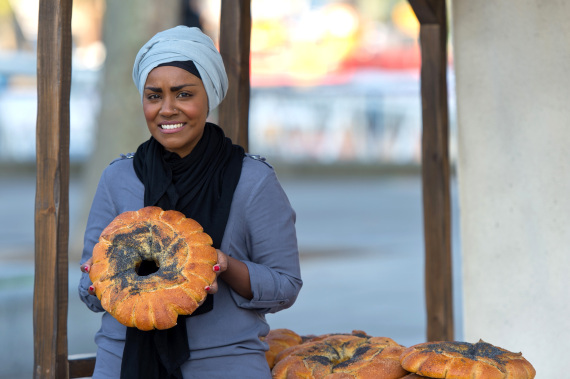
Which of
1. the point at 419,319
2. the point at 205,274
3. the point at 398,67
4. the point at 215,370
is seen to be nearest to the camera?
the point at 205,274

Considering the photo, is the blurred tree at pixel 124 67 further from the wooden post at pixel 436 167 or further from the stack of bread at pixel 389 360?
the stack of bread at pixel 389 360

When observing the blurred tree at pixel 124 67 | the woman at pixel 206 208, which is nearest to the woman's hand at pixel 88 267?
the woman at pixel 206 208

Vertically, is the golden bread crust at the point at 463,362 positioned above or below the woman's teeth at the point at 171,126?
below

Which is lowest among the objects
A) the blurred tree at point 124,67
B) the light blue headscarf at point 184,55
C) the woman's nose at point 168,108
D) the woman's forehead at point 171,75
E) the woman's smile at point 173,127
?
the woman's smile at point 173,127

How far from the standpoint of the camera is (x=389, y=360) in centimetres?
286

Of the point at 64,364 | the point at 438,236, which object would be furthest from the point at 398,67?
the point at 64,364

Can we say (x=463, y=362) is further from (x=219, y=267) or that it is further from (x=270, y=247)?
(x=219, y=267)

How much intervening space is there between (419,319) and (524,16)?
14.2 ft

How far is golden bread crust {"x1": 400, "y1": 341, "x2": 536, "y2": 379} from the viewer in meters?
2.64

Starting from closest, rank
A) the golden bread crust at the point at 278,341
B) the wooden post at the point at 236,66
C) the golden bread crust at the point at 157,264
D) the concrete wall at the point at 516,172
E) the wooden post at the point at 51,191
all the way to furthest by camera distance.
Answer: the golden bread crust at the point at 157,264 < the wooden post at the point at 51,191 < the golden bread crust at the point at 278,341 < the wooden post at the point at 236,66 < the concrete wall at the point at 516,172

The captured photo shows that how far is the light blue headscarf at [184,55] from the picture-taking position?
244 cm

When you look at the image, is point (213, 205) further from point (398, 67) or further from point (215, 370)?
point (398, 67)

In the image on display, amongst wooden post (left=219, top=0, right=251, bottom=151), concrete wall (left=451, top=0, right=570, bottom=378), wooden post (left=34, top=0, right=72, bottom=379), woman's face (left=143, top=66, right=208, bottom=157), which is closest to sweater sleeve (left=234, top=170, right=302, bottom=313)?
woman's face (left=143, top=66, right=208, bottom=157)

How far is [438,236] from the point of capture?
13.6 feet
